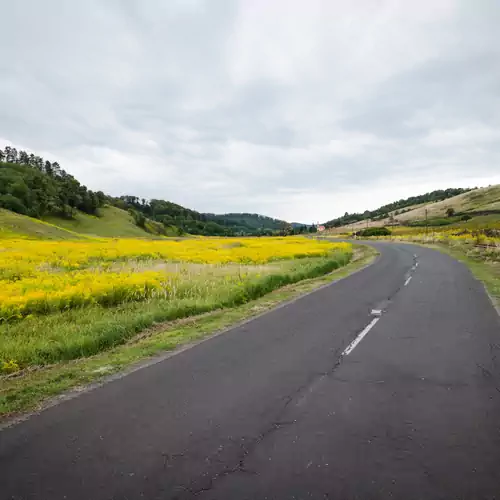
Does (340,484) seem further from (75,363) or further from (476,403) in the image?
(75,363)

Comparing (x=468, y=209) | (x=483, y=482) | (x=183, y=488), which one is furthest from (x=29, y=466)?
(x=468, y=209)

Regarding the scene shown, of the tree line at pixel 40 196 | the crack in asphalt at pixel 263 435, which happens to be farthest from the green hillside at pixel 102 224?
the crack in asphalt at pixel 263 435

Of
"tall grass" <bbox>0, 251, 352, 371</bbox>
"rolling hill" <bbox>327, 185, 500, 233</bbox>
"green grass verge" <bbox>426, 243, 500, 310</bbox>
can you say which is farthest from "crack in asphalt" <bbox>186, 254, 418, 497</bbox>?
"rolling hill" <bbox>327, 185, 500, 233</bbox>

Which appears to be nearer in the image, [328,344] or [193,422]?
[193,422]

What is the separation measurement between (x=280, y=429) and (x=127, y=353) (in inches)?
158

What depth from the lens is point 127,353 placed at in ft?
24.2

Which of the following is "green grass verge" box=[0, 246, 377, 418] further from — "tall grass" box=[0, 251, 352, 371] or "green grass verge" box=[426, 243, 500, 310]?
"green grass verge" box=[426, 243, 500, 310]

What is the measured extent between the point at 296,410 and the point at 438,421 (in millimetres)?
1699

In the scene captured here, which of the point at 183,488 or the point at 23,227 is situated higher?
the point at 23,227

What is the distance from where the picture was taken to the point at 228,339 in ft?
27.5

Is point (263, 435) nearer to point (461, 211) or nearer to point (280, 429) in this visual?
point (280, 429)

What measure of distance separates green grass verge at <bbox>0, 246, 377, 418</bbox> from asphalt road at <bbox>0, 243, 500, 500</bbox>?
567 millimetres

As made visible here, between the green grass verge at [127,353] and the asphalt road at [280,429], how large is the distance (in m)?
0.57

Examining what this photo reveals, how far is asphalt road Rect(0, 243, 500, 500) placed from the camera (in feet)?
11.3
